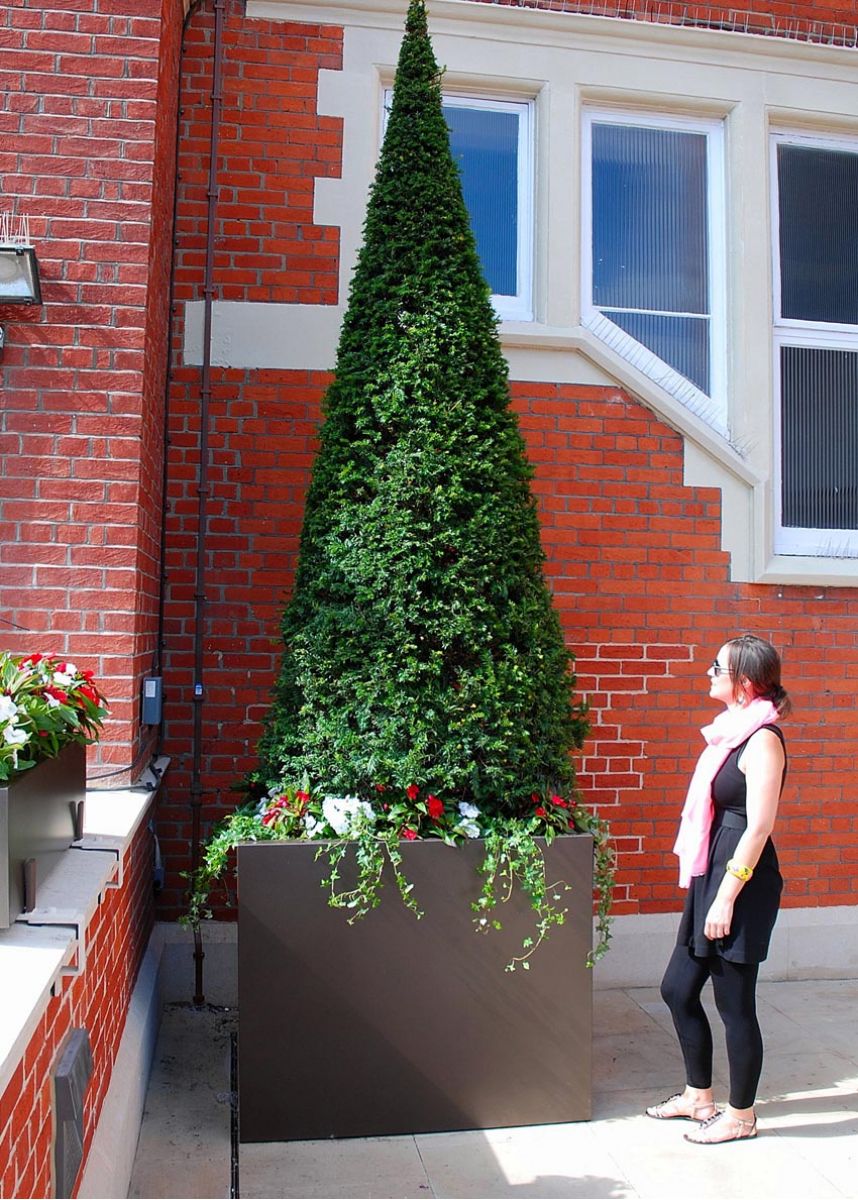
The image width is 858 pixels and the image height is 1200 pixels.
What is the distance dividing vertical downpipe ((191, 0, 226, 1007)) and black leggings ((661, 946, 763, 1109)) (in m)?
2.20

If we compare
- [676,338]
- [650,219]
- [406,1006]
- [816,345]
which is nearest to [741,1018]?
[406,1006]

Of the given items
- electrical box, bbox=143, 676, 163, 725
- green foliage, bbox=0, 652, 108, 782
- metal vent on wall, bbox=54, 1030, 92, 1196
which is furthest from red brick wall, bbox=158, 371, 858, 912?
metal vent on wall, bbox=54, 1030, 92, 1196

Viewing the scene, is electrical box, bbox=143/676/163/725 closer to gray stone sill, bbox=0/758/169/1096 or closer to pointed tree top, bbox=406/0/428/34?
gray stone sill, bbox=0/758/169/1096

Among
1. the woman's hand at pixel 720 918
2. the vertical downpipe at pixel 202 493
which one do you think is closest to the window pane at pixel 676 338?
the vertical downpipe at pixel 202 493

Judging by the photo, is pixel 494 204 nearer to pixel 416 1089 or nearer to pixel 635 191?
pixel 635 191

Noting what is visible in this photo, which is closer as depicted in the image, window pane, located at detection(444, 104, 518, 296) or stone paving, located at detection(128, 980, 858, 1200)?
stone paving, located at detection(128, 980, 858, 1200)

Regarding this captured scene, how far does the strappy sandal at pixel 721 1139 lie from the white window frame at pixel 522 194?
12.2 feet

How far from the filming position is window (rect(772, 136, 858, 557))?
219 inches

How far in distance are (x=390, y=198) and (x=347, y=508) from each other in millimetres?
1267

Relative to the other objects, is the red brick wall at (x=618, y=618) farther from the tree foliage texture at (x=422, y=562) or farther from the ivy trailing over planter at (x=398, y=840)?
the ivy trailing over planter at (x=398, y=840)

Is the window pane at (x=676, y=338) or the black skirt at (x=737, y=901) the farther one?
the window pane at (x=676, y=338)

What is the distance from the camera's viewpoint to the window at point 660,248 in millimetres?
5434

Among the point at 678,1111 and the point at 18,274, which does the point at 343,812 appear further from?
the point at 18,274

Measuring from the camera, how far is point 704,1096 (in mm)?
3578
